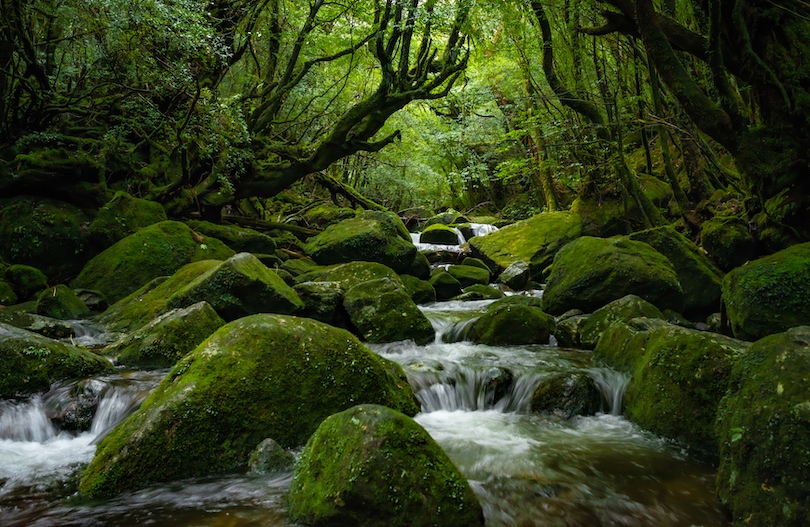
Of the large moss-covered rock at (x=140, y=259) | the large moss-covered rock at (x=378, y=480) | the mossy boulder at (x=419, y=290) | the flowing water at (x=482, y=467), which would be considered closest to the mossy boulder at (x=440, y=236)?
the mossy boulder at (x=419, y=290)

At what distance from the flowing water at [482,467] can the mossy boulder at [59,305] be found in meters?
3.32

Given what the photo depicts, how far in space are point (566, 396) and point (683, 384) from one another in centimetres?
127

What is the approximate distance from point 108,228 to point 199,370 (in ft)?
24.6

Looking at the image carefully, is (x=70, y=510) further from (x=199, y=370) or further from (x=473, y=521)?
(x=473, y=521)

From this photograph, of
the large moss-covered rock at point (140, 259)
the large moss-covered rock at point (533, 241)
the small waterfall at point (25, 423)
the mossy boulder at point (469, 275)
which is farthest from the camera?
the large moss-covered rock at point (533, 241)

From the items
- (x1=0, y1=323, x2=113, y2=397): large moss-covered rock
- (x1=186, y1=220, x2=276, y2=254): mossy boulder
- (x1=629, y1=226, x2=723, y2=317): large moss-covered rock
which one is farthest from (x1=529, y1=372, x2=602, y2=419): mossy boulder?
(x1=186, y1=220, x2=276, y2=254): mossy boulder

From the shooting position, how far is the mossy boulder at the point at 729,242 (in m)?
7.71

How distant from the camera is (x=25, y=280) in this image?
834 centimetres

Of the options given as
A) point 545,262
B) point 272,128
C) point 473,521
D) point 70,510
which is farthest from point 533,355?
point 272,128

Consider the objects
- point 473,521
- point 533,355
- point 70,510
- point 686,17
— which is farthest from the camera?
point 686,17

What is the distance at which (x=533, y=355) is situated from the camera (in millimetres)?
6801

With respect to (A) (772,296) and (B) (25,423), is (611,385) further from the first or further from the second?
(B) (25,423)

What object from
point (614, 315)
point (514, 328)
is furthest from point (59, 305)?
point (614, 315)

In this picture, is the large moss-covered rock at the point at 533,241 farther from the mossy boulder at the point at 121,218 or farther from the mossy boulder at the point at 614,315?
the mossy boulder at the point at 121,218
